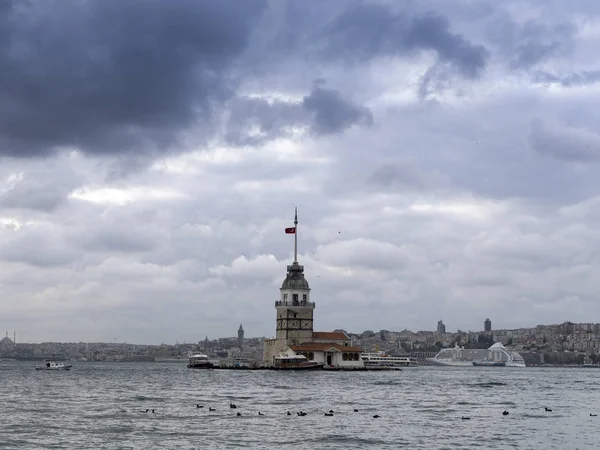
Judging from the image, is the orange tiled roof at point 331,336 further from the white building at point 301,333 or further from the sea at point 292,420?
the sea at point 292,420

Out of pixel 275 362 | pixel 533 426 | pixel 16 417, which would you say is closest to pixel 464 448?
pixel 533 426

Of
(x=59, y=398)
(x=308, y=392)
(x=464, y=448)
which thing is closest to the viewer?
(x=464, y=448)

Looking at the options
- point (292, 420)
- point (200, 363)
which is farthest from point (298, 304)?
point (292, 420)

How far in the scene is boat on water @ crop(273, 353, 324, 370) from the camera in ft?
433

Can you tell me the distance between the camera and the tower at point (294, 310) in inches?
5541

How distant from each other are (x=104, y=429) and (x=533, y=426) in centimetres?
2273

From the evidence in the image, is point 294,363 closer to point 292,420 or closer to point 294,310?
point 294,310

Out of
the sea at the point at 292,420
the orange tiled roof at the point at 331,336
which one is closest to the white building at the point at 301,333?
the orange tiled roof at the point at 331,336

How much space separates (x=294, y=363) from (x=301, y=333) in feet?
28.8

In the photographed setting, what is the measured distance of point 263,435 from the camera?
143 ft

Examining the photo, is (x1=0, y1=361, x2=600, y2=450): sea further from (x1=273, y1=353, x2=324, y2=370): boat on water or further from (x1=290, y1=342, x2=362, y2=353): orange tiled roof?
(x1=290, y1=342, x2=362, y2=353): orange tiled roof

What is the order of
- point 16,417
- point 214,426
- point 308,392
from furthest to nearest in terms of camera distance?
point 308,392, point 16,417, point 214,426

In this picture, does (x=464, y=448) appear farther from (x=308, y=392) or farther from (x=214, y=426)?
(x=308, y=392)

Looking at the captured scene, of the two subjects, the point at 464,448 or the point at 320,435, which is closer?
the point at 464,448
